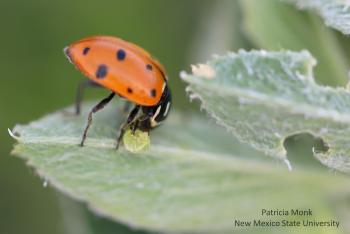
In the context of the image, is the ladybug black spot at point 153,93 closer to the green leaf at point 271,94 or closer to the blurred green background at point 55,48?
the green leaf at point 271,94

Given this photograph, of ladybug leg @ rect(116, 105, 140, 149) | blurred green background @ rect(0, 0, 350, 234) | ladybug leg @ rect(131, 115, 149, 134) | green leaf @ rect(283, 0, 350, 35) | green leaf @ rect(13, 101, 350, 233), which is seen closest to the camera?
green leaf @ rect(283, 0, 350, 35)

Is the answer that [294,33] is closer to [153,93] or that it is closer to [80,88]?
[153,93]

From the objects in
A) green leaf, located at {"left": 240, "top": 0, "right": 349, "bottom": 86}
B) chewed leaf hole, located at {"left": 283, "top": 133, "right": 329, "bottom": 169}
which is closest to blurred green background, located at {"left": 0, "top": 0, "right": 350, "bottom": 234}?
green leaf, located at {"left": 240, "top": 0, "right": 349, "bottom": 86}

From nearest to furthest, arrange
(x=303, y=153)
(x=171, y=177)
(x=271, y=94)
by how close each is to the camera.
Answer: (x=271, y=94) < (x=171, y=177) < (x=303, y=153)

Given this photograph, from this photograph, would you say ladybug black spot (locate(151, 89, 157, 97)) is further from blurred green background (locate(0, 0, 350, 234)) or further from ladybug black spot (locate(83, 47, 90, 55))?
blurred green background (locate(0, 0, 350, 234))

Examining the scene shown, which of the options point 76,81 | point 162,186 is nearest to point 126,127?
point 162,186

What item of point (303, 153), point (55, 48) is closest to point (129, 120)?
point (303, 153)
